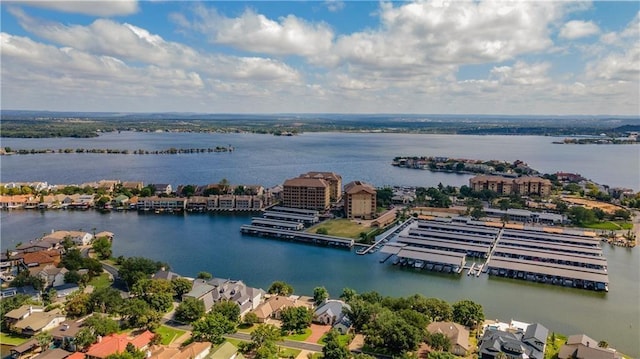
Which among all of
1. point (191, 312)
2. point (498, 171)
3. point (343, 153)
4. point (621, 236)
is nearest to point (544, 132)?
point (343, 153)

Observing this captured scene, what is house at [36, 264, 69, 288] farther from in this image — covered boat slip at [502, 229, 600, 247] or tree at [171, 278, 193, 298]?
covered boat slip at [502, 229, 600, 247]

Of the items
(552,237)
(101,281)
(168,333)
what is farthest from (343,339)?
(552,237)

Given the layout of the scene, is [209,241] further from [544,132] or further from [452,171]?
[544,132]

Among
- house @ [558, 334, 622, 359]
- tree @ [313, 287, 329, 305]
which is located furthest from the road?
house @ [558, 334, 622, 359]

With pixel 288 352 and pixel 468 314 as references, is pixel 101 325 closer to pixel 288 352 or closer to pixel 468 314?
pixel 288 352

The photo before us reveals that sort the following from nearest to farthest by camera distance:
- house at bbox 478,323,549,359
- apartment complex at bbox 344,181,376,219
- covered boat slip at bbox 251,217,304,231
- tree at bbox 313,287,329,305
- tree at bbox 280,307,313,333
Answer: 1. house at bbox 478,323,549,359
2. tree at bbox 280,307,313,333
3. tree at bbox 313,287,329,305
4. covered boat slip at bbox 251,217,304,231
5. apartment complex at bbox 344,181,376,219

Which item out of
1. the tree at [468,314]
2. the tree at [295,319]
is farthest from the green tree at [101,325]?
the tree at [468,314]
